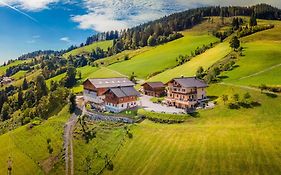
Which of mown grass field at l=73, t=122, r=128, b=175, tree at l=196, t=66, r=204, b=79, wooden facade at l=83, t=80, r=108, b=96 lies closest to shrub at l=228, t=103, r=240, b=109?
mown grass field at l=73, t=122, r=128, b=175

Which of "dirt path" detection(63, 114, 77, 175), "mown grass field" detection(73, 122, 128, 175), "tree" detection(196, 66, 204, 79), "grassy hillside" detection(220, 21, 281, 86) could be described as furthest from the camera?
"tree" detection(196, 66, 204, 79)

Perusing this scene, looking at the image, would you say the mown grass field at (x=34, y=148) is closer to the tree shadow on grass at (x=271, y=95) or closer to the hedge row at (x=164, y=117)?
the hedge row at (x=164, y=117)

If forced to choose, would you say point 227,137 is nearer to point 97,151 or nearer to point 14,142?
point 97,151

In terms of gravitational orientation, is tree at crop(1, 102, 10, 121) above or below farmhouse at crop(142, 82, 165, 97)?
below

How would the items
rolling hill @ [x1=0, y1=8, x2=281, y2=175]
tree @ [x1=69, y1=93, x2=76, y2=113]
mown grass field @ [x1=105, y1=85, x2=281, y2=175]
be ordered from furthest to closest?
1. tree @ [x1=69, y1=93, x2=76, y2=113]
2. rolling hill @ [x1=0, y1=8, x2=281, y2=175]
3. mown grass field @ [x1=105, y1=85, x2=281, y2=175]

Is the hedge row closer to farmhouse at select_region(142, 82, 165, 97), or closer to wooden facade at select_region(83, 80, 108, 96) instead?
wooden facade at select_region(83, 80, 108, 96)

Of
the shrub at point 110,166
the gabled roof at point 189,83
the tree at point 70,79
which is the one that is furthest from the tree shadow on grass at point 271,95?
the tree at point 70,79

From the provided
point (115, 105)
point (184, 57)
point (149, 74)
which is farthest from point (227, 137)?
point (184, 57)
